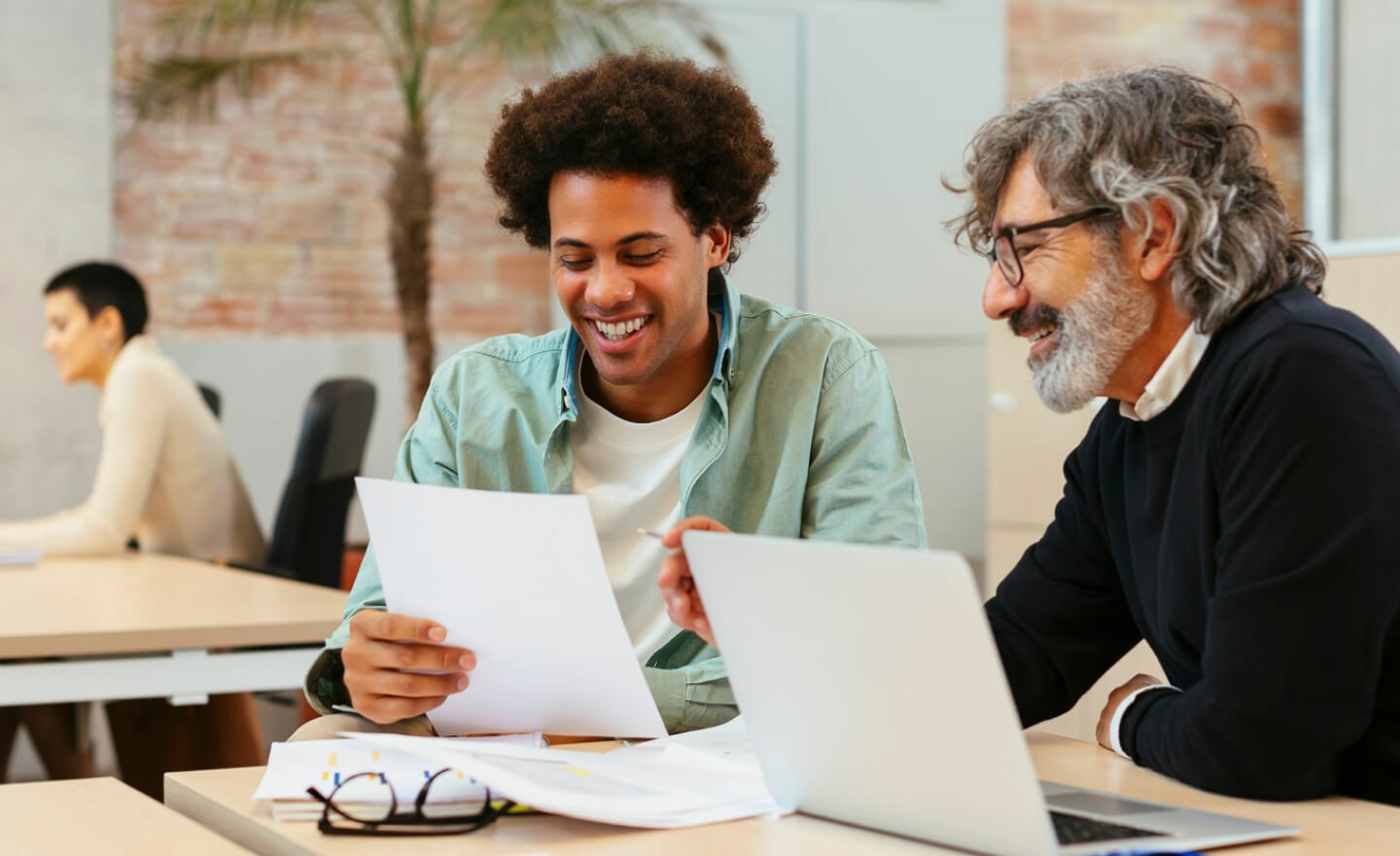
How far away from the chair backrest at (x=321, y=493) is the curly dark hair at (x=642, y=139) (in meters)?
1.60

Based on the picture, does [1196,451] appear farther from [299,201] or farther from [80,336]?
[299,201]

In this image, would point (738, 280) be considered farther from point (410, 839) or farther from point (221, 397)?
point (410, 839)

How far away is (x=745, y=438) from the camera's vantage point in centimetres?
177

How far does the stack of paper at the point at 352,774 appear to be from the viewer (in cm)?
116

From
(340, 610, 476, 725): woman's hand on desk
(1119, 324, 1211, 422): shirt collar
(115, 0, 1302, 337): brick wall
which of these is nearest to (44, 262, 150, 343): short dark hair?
(115, 0, 1302, 337): brick wall

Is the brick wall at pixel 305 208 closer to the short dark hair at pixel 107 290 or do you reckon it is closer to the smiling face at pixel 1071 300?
the short dark hair at pixel 107 290

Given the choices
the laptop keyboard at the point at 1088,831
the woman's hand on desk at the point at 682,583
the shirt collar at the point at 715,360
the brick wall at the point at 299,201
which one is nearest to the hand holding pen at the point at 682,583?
the woman's hand on desk at the point at 682,583

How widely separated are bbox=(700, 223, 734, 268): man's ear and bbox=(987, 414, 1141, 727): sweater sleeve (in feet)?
1.75

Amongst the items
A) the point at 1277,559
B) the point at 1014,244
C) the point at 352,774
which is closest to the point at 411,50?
the point at 1014,244

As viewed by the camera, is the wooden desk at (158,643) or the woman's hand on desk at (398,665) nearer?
the woman's hand on desk at (398,665)

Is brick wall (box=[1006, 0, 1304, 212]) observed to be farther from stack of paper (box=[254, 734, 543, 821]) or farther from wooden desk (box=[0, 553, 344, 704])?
stack of paper (box=[254, 734, 543, 821])

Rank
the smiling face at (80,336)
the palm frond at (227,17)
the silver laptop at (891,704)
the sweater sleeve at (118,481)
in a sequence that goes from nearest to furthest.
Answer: the silver laptop at (891,704)
the sweater sleeve at (118,481)
the smiling face at (80,336)
the palm frond at (227,17)

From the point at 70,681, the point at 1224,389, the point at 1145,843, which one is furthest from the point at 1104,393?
the point at 70,681

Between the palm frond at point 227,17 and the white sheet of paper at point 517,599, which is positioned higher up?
the palm frond at point 227,17
